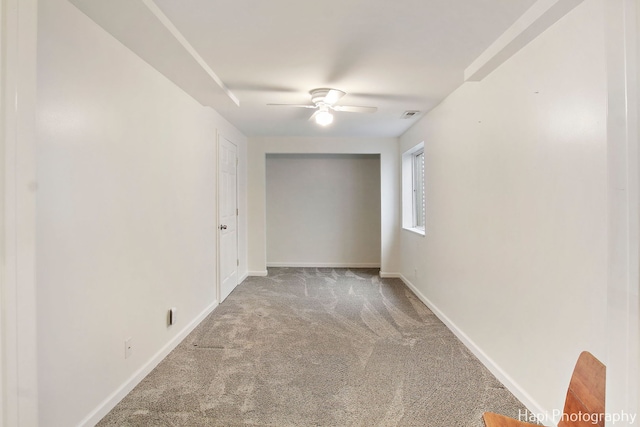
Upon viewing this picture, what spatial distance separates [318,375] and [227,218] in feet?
8.33

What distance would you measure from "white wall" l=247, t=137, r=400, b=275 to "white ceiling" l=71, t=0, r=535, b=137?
1922 millimetres

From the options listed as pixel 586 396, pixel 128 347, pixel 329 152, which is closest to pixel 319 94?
pixel 329 152

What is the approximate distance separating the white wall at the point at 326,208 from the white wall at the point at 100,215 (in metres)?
3.33

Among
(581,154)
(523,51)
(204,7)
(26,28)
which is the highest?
(204,7)

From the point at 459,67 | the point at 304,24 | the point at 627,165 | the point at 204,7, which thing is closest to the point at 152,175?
the point at 204,7

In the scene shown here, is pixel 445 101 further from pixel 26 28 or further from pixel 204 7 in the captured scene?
pixel 26 28

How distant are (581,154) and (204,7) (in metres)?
1.97

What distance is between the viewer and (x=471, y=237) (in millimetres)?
2750

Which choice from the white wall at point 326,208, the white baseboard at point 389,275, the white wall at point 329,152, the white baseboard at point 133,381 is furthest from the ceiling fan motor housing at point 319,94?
the white baseboard at point 389,275

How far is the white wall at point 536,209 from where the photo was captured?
1.50 m

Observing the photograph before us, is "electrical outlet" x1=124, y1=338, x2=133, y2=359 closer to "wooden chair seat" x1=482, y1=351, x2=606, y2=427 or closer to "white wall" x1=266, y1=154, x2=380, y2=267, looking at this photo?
"wooden chair seat" x1=482, y1=351, x2=606, y2=427

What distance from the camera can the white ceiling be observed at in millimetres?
1764

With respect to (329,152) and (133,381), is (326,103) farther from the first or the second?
(133,381)

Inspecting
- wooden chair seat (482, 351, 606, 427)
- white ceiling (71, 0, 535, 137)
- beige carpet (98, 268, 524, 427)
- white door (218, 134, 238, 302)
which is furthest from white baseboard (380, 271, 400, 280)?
wooden chair seat (482, 351, 606, 427)
